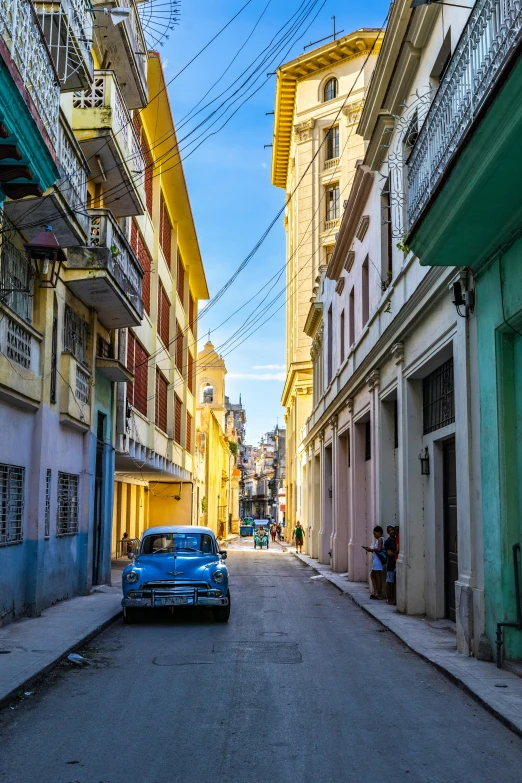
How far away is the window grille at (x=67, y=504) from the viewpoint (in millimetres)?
16094

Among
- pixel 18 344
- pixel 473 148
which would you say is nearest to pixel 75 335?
pixel 18 344

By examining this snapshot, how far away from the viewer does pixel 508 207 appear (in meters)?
8.33

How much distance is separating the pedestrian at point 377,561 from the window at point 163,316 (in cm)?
1465

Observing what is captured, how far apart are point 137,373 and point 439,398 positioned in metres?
13.4

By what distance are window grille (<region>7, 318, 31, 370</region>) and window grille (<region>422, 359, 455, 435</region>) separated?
6762 mm

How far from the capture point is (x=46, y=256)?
12945 mm

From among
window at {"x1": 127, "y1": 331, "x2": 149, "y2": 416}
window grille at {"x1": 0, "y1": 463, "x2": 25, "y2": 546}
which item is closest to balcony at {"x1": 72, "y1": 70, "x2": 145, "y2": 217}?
window at {"x1": 127, "y1": 331, "x2": 149, "y2": 416}

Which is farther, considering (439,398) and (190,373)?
(190,373)

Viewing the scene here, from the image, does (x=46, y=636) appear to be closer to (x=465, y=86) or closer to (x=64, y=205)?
(x=64, y=205)

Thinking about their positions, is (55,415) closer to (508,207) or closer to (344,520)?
(508,207)

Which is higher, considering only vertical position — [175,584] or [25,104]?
[25,104]

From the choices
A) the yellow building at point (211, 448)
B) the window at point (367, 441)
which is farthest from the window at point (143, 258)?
the yellow building at point (211, 448)

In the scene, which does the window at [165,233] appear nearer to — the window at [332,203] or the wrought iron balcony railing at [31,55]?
the window at [332,203]

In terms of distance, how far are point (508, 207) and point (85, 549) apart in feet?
40.7
